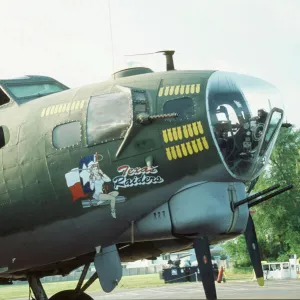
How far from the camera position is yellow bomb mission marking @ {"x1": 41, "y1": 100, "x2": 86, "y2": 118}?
11.1 metres

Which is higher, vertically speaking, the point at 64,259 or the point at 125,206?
the point at 125,206

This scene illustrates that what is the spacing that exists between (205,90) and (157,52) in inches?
74.4

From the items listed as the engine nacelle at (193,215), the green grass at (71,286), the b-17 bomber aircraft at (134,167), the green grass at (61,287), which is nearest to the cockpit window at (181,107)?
the b-17 bomber aircraft at (134,167)

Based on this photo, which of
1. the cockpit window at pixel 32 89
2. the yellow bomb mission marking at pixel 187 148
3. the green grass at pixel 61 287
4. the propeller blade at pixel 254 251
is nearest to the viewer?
the yellow bomb mission marking at pixel 187 148

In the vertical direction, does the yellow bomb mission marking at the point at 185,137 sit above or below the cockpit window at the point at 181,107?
below

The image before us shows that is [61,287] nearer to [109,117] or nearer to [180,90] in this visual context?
[109,117]

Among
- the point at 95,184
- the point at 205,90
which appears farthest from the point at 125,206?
the point at 205,90

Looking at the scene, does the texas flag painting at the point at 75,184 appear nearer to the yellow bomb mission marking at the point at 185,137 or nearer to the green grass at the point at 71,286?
the yellow bomb mission marking at the point at 185,137

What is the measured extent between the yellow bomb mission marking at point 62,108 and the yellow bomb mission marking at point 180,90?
4.69 feet

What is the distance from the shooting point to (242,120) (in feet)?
34.4

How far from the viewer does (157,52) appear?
39.2ft

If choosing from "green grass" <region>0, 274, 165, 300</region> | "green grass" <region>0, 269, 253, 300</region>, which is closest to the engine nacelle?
"green grass" <region>0, 274, 165, 300</region>

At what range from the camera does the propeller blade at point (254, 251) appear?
1162 cm

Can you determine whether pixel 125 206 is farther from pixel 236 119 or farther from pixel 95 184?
pixel 236 119
